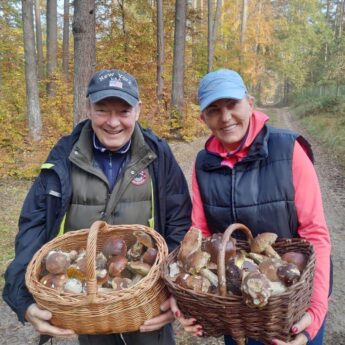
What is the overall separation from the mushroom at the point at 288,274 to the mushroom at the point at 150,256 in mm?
650

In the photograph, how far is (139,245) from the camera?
6.65 feet

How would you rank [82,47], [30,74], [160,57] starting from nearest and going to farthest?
[82,47], [30,74], [160,57]

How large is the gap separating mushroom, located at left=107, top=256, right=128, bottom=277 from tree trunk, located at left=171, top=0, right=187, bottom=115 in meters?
13.2

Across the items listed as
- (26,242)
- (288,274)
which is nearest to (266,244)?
(288,274)

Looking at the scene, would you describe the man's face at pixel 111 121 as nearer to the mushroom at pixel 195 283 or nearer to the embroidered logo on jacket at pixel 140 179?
the embroidered logo on jacket at pixel 140 179


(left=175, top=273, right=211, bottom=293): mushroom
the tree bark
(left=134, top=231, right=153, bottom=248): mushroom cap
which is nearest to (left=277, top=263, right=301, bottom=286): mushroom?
(left=175, top=273, right=211, bottom=293): mushroom

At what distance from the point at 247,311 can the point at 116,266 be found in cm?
70

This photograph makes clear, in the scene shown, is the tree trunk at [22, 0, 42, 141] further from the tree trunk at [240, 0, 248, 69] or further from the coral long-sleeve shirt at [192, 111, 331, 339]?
the tree trunk at [240, 0, 248, 69]

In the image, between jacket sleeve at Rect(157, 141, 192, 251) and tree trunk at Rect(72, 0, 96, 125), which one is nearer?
jacket sleeve at Rect(157, 141, 192, 251)

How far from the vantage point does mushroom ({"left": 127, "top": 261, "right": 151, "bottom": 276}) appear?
1.90 metres

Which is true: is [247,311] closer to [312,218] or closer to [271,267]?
[271,267]

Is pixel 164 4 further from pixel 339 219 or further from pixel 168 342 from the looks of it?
pixel 168 342

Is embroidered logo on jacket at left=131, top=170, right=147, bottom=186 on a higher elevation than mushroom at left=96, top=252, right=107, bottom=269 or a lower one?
higher

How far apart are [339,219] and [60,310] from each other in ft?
19.5
